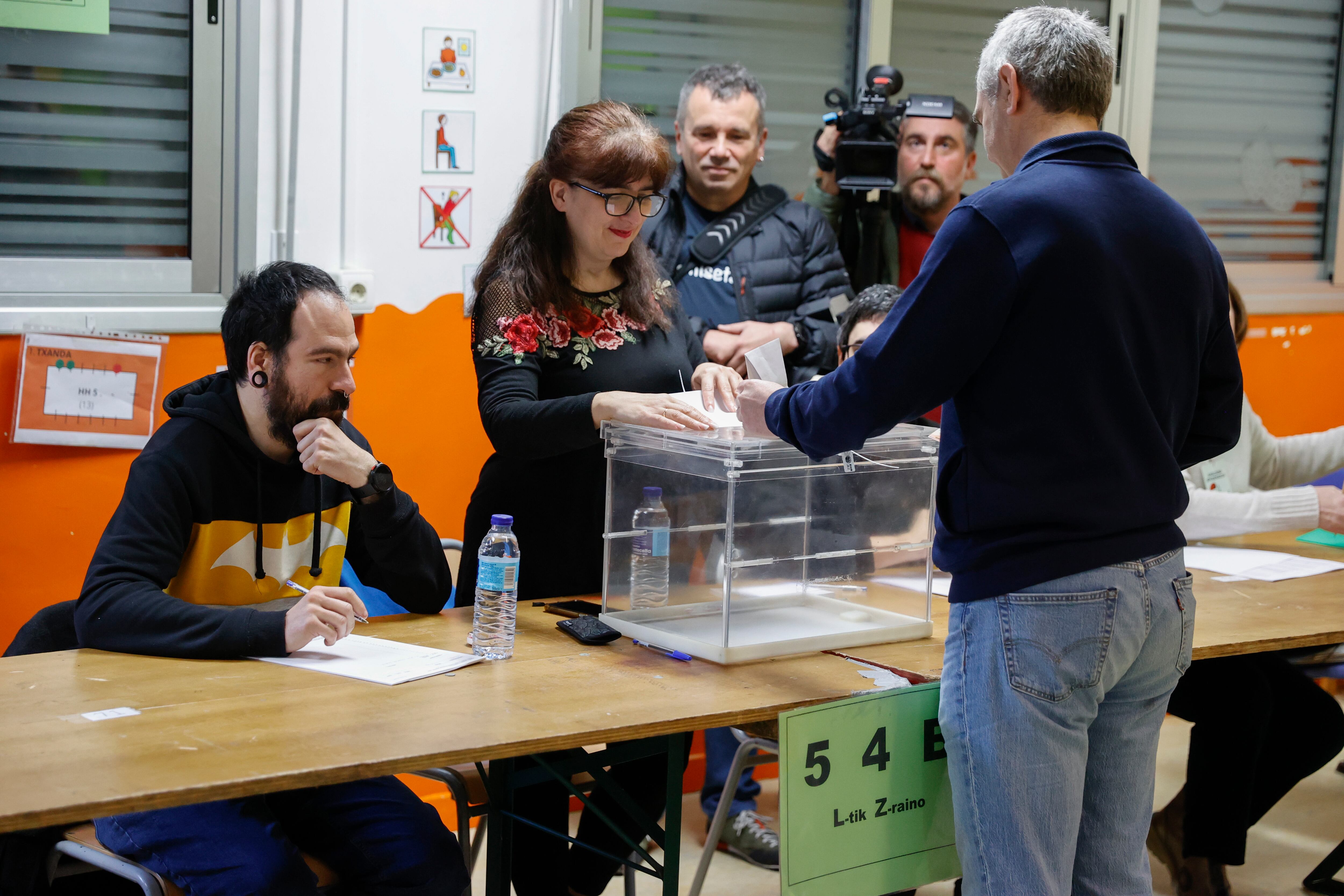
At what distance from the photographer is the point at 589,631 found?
2.09 meters

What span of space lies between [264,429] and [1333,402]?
13.8 ft

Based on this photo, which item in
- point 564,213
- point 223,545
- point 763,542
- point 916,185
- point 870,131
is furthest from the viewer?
point 916,185

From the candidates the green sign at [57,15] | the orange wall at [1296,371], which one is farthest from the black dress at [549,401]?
the orange wall at [1296,371]

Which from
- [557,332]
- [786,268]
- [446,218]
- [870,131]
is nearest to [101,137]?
[446,218]

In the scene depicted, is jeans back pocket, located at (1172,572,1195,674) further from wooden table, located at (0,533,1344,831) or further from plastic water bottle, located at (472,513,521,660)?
plastic water bottle, located at (472,513,521,660)

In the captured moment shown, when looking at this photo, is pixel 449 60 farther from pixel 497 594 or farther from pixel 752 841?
pixel 752 841

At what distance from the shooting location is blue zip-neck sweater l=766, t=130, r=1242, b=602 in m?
1.50

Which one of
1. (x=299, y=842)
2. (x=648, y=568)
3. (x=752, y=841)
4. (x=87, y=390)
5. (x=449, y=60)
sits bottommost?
(x=752, y=841)

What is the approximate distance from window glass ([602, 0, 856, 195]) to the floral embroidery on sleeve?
4.78ft

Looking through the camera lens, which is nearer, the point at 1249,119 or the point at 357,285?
the point at 357,285

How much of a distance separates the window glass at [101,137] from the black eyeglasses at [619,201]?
136 centimetres

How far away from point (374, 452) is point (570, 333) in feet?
3.80

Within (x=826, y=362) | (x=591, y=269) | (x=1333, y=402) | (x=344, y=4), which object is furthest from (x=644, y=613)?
(x=1333, y=402)

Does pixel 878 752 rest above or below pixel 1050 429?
below
